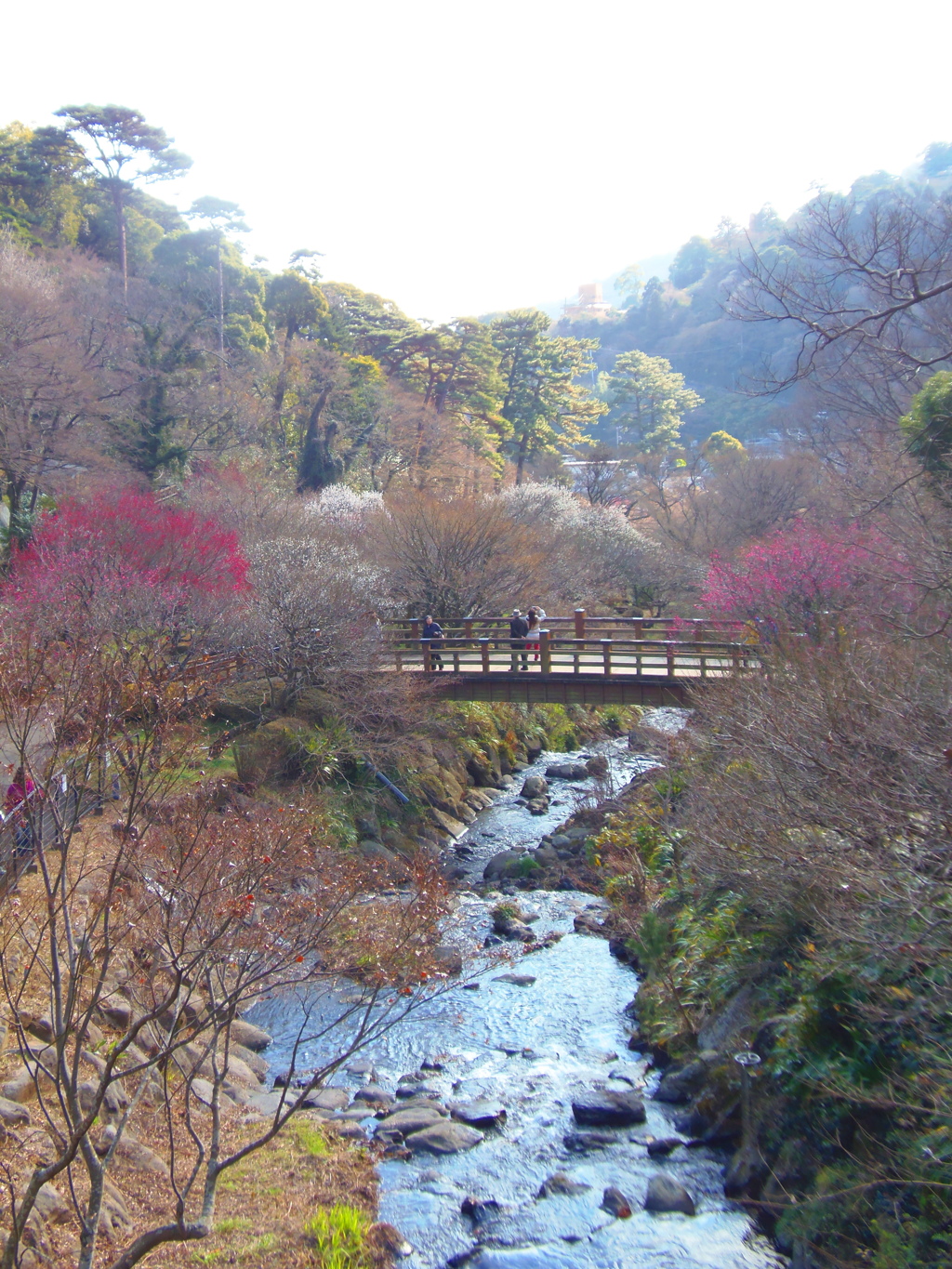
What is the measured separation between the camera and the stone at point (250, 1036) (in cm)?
1127

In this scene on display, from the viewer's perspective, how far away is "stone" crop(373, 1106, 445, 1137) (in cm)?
933

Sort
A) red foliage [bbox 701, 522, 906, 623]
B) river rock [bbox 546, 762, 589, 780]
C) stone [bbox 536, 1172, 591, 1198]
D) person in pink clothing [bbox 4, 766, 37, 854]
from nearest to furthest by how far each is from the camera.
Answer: person in pink clothing [bbox 4, 766, 37, 854], stone [bbox 536, 1172, 591, 1198], red foliage [bbox 701, 522, 906, 623], river rock [bbox 546, 762, 589, 780]

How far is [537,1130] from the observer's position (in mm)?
9266

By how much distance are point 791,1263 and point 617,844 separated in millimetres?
9037

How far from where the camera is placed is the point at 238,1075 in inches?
400

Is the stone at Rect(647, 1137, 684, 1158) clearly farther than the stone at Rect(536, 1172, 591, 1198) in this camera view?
Yes

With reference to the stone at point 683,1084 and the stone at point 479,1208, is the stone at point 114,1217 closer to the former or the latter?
the stone at point 479,1208

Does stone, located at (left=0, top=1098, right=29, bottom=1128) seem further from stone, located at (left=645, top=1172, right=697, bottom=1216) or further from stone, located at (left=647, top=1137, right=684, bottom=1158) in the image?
stone, located at (left=647, top=1137, right=684, bottom=1158)

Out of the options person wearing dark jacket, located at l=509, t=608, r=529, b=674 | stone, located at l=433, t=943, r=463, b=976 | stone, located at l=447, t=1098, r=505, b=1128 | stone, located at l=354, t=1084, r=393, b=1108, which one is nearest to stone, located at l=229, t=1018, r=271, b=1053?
stone, located at l=354, t=1084, r=393, b=1108

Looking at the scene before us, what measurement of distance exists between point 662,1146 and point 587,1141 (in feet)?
2.40

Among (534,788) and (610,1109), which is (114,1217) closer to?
(610,1109)

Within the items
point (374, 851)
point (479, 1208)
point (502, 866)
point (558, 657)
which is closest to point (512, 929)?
point (502, 866)

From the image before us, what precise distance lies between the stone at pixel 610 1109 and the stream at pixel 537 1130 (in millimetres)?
139

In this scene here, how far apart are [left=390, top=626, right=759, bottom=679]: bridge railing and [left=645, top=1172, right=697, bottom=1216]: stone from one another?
8783mm
